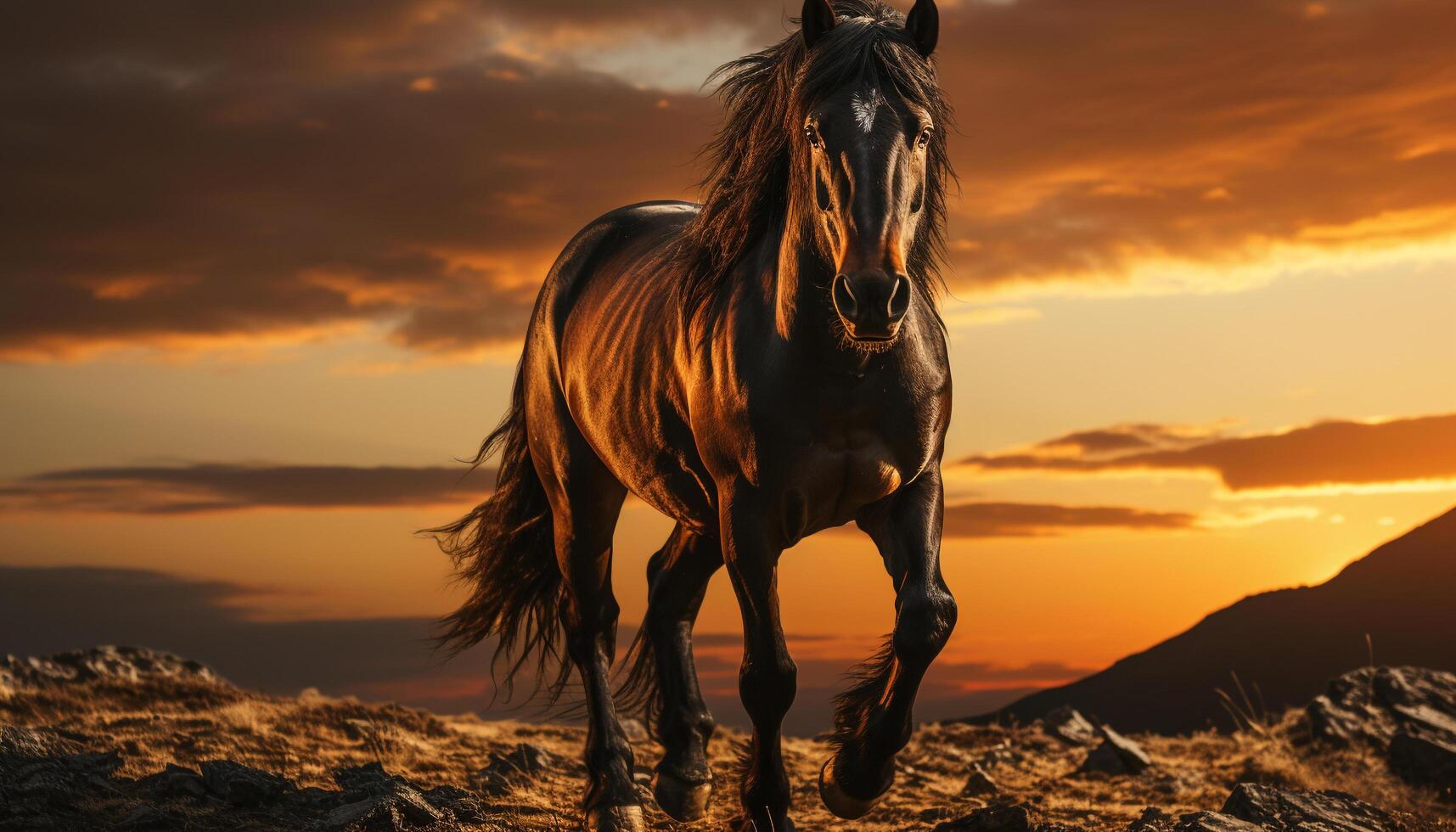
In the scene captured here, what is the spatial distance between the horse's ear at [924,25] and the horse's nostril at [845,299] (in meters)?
1.11

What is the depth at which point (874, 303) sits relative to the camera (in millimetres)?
3807

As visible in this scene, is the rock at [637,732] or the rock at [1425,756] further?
the rock at [637,732]

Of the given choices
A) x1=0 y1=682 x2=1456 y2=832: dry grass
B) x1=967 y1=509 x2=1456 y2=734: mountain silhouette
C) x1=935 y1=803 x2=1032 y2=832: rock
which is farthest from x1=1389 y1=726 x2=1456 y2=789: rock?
x1=935 y1=803 x2=1032 y2=832: rock

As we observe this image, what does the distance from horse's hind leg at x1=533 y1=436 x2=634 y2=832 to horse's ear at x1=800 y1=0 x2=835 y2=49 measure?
2.71 metres

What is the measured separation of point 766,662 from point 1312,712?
5.99m

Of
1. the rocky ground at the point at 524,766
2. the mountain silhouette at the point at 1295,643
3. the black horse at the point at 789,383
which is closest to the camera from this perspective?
the black horse at the point at 789,383

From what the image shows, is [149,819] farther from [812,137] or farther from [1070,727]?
[1070,727]

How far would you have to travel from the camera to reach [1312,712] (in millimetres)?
9164

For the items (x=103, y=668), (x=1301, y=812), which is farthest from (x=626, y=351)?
(x=103, y=668)

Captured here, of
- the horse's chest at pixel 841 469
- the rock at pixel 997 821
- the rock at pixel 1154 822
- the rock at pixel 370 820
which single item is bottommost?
the rock at pixel 370 820

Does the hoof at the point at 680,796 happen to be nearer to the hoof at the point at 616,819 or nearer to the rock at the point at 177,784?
the hoof at the point at 616,819

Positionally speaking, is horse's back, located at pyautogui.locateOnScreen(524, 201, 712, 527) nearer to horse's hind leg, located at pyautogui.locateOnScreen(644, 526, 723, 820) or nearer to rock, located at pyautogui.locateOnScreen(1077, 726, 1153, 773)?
horse's hind leg, located at pyautogui.locateOnScreen(644, 526, 723, 820)

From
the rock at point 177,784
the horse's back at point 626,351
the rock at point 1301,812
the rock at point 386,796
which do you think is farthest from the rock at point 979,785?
the rock at point 177,784

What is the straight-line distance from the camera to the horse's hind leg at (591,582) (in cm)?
640
